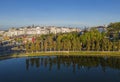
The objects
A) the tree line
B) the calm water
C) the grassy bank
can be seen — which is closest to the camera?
the calm water

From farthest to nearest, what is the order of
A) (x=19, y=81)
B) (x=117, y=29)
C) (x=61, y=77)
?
1. (x=117, y=29)
2. (x=61, y=77)
3. (x=19, y=81)

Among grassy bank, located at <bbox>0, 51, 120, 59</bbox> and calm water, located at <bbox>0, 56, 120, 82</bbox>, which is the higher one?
grassy bank, located at <bbox>0, 51, 120, 59</bbox>

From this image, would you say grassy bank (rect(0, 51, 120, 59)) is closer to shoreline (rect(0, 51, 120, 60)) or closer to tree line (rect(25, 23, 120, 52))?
shoreline (rect(0, 51, 120, 60))

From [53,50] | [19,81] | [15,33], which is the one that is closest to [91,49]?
[53,50]

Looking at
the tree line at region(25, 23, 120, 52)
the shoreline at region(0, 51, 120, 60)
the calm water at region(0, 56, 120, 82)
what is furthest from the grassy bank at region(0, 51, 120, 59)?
the calm water at region(0, 56, 120, 82)

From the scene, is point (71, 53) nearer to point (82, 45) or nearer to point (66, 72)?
point (82, 45)

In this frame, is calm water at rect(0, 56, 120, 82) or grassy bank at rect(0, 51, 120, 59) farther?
grassy bank at rect(0, 51, 120, 59)

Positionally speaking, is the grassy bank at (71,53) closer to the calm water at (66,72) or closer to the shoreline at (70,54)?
the shoreline at (70,54)

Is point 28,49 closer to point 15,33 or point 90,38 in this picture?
point 90,38
